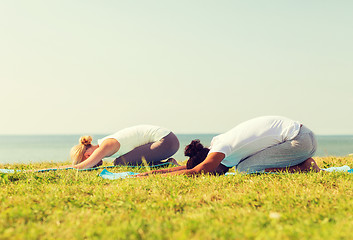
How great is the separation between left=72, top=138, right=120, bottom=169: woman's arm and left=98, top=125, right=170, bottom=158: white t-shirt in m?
0.14

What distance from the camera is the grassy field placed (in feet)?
8.45

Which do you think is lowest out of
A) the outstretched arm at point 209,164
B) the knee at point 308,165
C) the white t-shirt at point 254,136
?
the knee at point 308,165

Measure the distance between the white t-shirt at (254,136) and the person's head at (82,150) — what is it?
10.6 feet

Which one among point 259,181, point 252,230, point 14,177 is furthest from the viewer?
point 14,177

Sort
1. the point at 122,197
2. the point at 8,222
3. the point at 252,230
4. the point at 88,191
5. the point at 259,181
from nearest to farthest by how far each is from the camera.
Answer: the point at 252,230 → the point at 8,222 → the point at 122,197 → the point at 88,191 → the point at 259,181

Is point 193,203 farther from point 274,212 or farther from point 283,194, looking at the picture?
point 283,194

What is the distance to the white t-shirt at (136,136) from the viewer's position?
24.6 ft

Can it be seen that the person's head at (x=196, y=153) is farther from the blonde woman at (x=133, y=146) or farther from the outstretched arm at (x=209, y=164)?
the blonde woman at (x=133, y=146)

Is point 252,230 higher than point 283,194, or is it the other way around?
point 252,230

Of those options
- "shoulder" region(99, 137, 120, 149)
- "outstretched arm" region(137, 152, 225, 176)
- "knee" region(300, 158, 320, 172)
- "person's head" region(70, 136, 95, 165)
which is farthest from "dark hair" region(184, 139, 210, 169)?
"person's head" region(70, 136, 95, 165)

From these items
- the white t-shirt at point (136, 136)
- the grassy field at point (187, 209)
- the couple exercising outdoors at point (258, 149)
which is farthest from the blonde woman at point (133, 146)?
the grassy field at point (187, 209)

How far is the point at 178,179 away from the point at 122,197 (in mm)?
1295

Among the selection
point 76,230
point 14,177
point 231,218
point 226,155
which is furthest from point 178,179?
point 14,177

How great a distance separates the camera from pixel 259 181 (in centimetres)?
467
